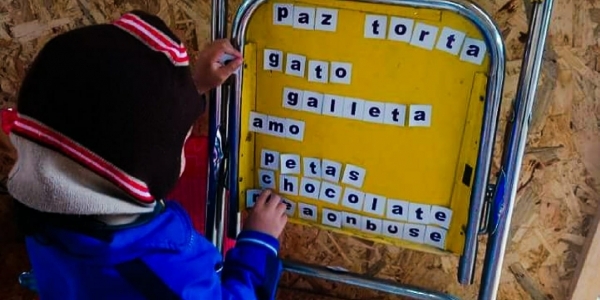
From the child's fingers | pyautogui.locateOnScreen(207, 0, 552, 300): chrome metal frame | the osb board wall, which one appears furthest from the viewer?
the osb board wall

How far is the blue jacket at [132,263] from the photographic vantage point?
2.92 feet

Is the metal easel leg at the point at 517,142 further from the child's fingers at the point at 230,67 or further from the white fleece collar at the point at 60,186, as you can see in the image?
the white fleece collar at the point at 60,186

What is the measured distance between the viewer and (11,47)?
5.26ft

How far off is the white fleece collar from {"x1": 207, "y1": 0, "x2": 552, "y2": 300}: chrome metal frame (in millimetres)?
391

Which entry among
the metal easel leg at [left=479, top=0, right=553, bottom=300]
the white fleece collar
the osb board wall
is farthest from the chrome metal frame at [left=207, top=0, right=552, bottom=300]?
the white fleece collar

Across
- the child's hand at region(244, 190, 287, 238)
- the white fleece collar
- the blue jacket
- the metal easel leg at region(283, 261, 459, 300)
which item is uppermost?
the white fleece collar

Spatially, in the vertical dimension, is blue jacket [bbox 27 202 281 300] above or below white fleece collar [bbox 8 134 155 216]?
below

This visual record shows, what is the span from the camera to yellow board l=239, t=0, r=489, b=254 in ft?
3.59

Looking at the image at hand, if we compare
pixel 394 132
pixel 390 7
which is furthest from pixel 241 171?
pixel 390 7

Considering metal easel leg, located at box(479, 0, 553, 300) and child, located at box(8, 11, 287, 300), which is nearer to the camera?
child, located at box(8, 11, 287, 300)

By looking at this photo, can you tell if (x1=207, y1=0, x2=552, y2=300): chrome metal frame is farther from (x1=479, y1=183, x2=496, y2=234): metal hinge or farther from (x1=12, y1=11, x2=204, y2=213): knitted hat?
(x1=12, y1=11, x2=204, y2=213): knitted hat

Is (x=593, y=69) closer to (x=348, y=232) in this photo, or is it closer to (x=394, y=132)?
(x=394, y=132)

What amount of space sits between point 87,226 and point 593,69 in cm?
92

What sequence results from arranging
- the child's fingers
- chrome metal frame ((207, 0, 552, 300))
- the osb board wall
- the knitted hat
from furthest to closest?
the osb board wall
the child's fingers
chrome metal frame ((207, 0, 552, 300))
the knitted hat
